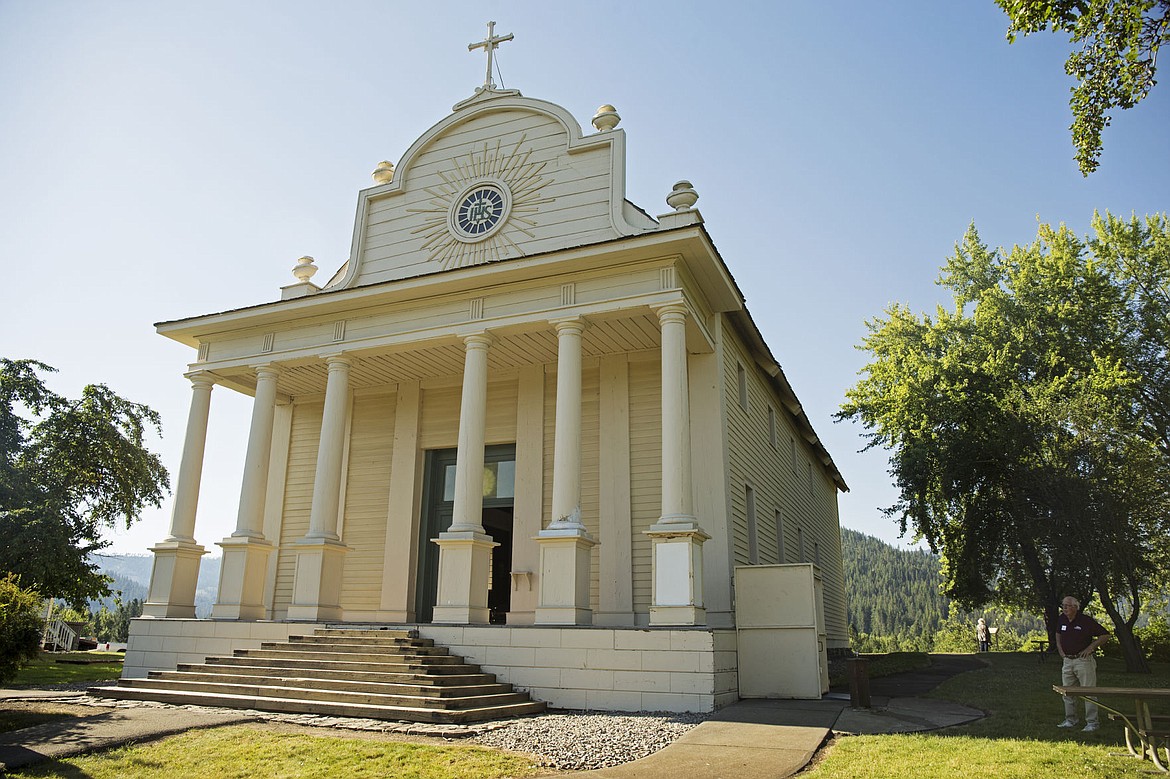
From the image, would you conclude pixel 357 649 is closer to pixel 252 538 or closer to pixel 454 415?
pixel 252 538

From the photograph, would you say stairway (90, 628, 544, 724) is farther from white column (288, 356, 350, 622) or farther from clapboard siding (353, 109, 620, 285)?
clapboard siding (353, 109, 620, 285)

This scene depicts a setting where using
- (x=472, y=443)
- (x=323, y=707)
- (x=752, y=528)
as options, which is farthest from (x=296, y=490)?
(x=752, y=528)

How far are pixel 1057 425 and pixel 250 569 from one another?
1999 cm

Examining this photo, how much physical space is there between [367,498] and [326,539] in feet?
9.95

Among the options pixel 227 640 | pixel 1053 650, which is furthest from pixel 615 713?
pixel 1053 650

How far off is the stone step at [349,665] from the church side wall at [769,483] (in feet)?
16.5

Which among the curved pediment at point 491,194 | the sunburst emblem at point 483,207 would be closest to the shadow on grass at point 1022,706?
the curved pediment at point 491,194

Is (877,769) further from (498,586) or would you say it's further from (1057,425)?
(1057,425)

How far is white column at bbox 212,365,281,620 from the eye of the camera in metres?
13.5

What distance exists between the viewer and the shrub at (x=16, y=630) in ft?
25.0

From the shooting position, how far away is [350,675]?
9.95 meters

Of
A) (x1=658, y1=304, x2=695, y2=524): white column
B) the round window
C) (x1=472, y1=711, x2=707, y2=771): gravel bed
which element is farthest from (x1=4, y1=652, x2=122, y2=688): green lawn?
the round window

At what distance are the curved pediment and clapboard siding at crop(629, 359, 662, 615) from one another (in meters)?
2.77

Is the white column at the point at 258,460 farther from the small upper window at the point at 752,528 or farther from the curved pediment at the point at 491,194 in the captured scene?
the small upper window at the point at 752,528
